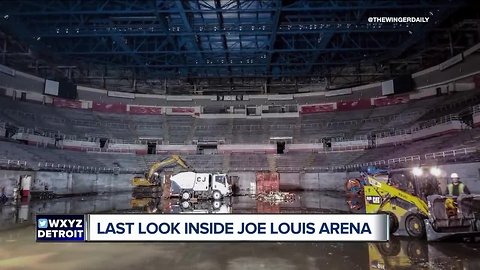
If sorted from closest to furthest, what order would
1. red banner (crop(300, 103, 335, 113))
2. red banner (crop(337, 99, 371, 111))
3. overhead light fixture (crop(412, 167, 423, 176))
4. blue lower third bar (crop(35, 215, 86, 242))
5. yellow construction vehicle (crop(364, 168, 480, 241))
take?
blue lower third bar (crop(35, 215, 86, 242)) < yellow construction vehicle (crop(364, 168, 480, 241)) < overhead light fixture (crop(412, 167, 423, 176)) < red banner (crop(300, 103, 335, 113)) < red banner (crop(337, 99, 371, 111))

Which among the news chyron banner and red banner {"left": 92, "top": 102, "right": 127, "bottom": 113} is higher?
red banner {"left": 92, "top": 102, "right": 127, "bottom": 113}

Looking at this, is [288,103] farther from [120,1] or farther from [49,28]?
[49,28]

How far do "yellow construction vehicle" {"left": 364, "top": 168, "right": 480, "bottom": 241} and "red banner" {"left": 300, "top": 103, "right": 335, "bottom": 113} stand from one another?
20044 millimetres

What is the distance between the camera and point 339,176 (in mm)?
21250

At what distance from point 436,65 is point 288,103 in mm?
12518

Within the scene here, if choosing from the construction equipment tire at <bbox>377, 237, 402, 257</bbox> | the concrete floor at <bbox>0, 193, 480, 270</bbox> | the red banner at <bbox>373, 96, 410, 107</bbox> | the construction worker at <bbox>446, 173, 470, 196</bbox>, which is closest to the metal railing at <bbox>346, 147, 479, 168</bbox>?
the construction worker at <bbox>446, 173, 470, 196</bbox>

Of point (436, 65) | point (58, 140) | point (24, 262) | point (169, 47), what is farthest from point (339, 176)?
point (58, 140)

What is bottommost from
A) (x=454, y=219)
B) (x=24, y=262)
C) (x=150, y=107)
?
(x=24, y=262)

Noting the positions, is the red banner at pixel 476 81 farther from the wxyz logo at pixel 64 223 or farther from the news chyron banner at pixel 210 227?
the wxyz logo at pixel 64 223

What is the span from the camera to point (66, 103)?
26281 mm

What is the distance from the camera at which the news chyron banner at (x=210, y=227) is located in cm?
515

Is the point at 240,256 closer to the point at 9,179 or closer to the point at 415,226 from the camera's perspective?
the point at 415,226

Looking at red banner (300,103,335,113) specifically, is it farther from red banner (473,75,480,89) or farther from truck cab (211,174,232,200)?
truck cab (211,174,232,200)

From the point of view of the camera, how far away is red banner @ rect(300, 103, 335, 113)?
27.9 meters
